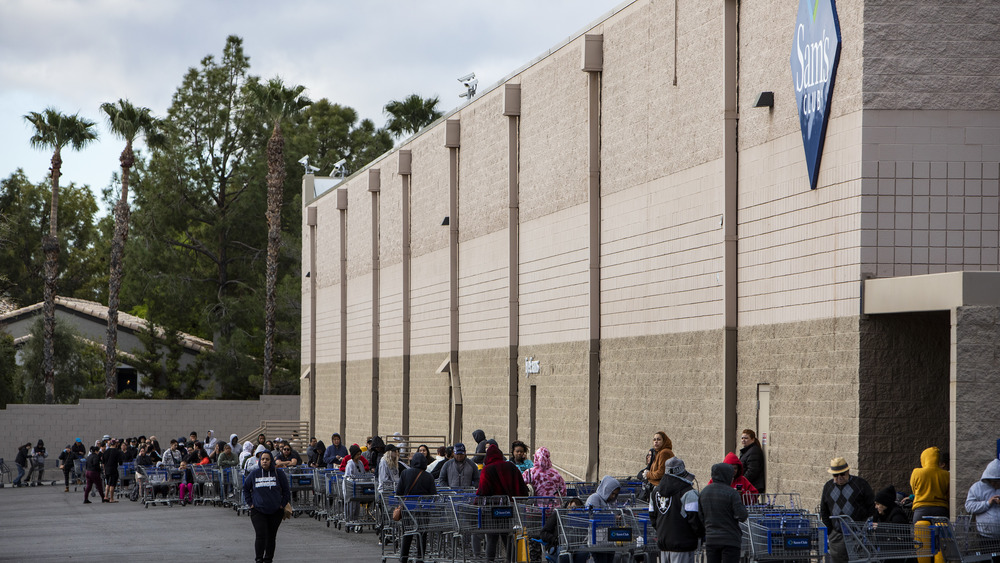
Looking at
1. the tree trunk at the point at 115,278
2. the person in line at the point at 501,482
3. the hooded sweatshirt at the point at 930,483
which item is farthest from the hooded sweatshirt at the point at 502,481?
the tree trunk at the point at 115,278

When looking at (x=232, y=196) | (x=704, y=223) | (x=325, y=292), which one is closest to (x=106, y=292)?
(x=232, y=196)

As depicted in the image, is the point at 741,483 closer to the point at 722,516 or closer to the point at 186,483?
the point at 722,516

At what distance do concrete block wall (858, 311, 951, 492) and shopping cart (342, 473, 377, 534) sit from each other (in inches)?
407

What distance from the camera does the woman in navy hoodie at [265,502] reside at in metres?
17.7

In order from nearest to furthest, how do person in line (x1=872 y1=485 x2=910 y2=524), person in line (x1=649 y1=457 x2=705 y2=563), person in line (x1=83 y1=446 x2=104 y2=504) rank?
person in line (x1=649 y1=457 x2=705 y2=563), person in line (x1=872 y1=485 x2=910 y2=524), person in line (x1=83 y1=446 x2=104 y2=504)

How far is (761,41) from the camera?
67.4 ft

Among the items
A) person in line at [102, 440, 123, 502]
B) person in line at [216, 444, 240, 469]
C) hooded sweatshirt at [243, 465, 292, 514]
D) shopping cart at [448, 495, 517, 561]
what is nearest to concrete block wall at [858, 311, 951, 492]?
shopping cart at [448, 495, 517, 561]

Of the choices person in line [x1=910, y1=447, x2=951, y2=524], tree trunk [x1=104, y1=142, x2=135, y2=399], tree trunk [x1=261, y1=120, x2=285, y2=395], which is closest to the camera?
person in line [x1=910, y1=447, x2=951, y2=524]

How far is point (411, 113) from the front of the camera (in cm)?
6794

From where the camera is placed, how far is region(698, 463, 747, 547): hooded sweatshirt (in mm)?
12930

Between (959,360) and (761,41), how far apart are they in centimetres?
703

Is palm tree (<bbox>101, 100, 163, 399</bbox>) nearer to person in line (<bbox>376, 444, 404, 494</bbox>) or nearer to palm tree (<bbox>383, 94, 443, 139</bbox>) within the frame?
palm tree (<bbox>383, 94, 443, 139</bbox>)

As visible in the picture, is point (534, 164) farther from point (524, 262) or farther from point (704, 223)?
point (704, 223)

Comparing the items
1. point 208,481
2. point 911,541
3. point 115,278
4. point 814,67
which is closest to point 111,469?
point 208,481
